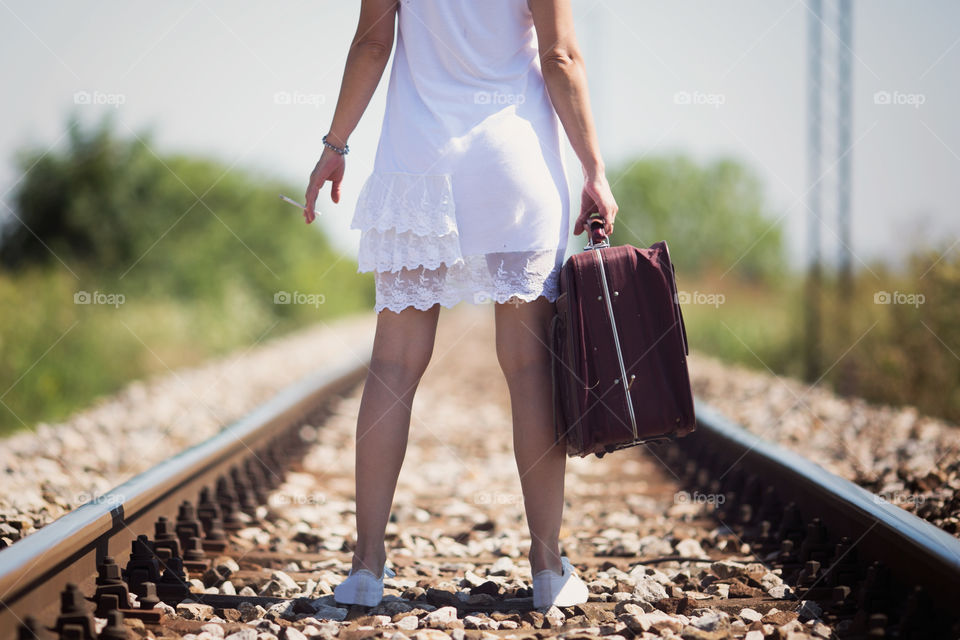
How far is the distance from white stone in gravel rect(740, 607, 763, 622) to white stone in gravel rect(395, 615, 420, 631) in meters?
0.79

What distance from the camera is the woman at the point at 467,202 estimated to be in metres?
2.35

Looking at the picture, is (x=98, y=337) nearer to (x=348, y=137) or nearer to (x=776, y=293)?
(x=348, y=137)

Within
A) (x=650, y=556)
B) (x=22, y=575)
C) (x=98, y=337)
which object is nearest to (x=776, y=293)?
(x=98, y=337)

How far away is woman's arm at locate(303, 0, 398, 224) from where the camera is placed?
2.49 meters

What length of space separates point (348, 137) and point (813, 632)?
5.49ft
